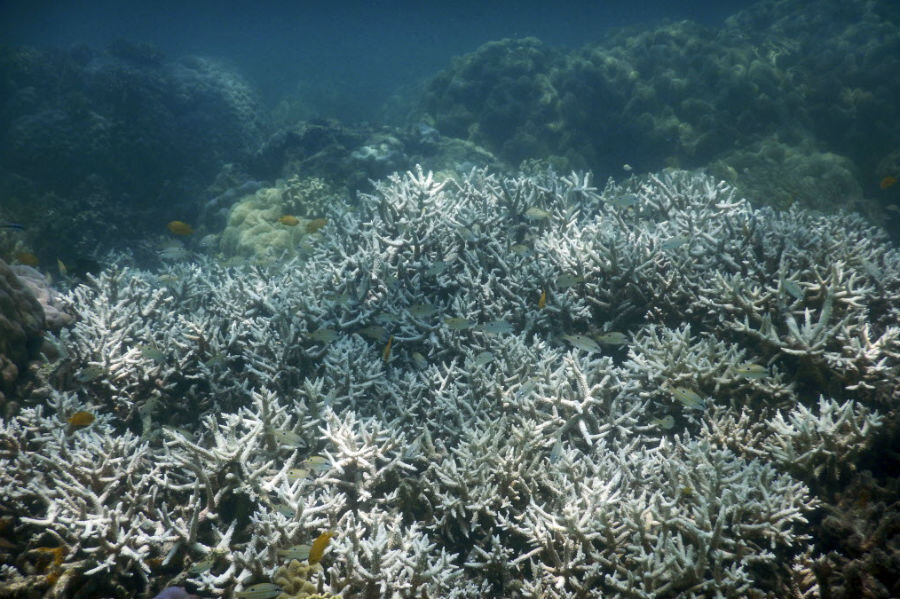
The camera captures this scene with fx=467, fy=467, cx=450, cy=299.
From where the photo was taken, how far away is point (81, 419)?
11.4ft

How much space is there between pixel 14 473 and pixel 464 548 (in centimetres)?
320

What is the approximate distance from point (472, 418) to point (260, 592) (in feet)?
5.96

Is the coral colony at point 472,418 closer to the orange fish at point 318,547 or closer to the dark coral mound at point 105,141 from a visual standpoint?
the orange fish at point 318,547

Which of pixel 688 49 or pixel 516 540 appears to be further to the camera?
pixel 688 49

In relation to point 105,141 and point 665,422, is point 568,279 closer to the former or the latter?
point 665,422

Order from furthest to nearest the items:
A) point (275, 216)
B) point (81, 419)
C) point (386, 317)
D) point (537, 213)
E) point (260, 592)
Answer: point (275, 216), point (537, 213), point (386, 317), point (81, 419), point (260, 592)

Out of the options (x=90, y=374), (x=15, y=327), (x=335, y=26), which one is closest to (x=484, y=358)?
(x=90, y=374)

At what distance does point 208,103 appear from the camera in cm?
1588

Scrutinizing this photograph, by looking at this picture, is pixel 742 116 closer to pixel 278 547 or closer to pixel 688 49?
pixel 688 49

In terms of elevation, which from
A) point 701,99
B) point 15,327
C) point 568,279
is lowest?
point 15,327

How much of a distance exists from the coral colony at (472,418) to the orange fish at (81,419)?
0.07ft

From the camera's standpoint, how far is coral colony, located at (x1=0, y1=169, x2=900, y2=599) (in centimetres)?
287

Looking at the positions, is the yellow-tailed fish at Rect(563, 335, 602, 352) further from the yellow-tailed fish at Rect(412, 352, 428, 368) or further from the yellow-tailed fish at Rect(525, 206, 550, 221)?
the yellow-tailed fish at Rect(525, 206, 550, 221)

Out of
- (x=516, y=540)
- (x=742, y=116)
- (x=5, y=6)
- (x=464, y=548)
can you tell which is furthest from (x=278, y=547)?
(x=5, y=6)
